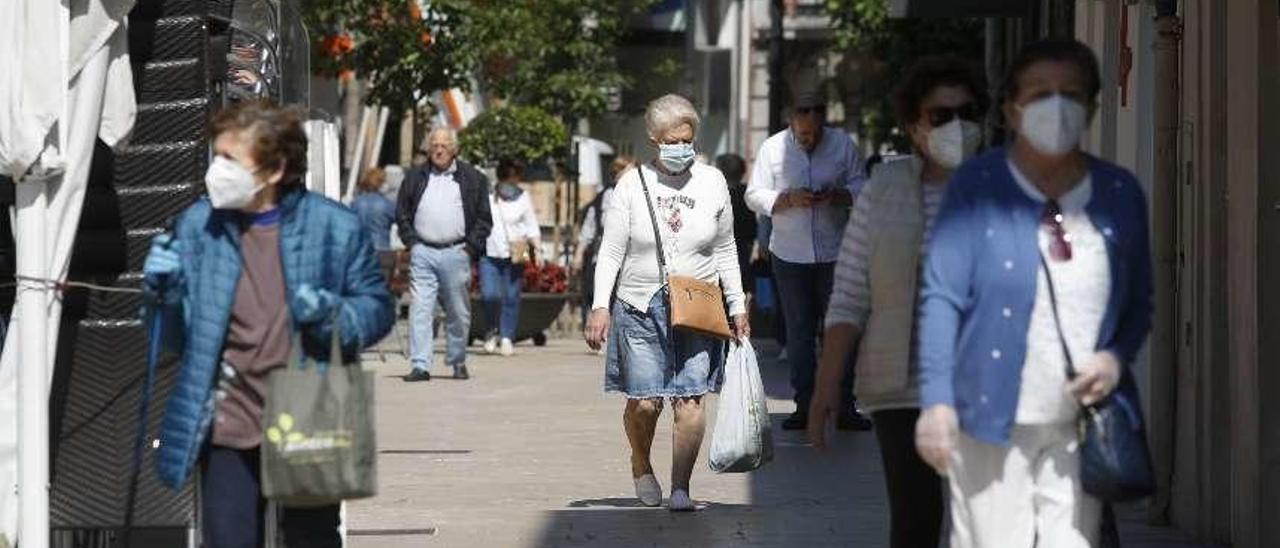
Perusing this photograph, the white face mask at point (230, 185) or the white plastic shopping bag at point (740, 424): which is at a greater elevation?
the white face mask at point (230, 185)

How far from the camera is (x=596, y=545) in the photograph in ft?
37.8

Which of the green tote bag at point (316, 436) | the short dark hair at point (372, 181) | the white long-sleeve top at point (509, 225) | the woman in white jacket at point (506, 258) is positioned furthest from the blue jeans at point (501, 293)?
the green tote bag at point (316, 436)

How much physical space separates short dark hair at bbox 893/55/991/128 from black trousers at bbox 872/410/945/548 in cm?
78

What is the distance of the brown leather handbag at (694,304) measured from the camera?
12.1 m

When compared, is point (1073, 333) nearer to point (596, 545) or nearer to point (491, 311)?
point (596, 545)

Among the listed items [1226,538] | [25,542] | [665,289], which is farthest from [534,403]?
[25,542]

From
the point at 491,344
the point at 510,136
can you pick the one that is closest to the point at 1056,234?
the point at 491,344

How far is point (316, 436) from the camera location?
25.0 ft

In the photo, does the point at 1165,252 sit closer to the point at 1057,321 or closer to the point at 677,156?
the point at 677,156

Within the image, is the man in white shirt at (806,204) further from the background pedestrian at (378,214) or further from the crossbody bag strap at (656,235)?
the background pedestrian at (378,214)

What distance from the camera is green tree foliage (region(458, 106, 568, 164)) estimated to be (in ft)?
125

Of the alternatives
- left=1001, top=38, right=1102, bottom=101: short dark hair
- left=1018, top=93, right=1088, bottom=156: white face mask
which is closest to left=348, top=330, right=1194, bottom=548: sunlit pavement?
left=1001, top=38, right=1102, bottom=101: short dark hair

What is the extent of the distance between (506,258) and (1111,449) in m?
17.9

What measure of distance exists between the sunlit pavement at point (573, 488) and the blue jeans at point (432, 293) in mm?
1510
